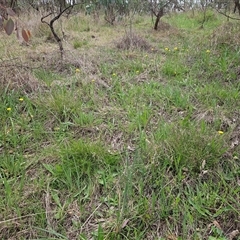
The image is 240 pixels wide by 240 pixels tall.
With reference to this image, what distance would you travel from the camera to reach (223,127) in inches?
72.6

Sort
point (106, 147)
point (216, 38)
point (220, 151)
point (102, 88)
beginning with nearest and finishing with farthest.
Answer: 1. point (220, 151)
2. point (106, 147)
3. point (102, 88)
4. point (216, 38)

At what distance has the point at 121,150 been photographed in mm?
1661

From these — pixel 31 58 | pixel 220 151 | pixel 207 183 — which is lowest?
pixel 207 183

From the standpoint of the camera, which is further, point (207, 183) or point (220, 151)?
point (220, 151)

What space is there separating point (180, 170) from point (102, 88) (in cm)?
143

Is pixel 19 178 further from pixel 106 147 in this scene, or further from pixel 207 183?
pixel 207 183

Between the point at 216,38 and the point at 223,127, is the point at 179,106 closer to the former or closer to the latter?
the point at 223,127

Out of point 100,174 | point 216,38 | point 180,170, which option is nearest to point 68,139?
point 100,174

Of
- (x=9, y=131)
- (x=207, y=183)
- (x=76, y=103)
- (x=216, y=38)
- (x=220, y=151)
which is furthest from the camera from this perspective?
(x=216, y=38)

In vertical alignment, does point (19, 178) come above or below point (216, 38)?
below

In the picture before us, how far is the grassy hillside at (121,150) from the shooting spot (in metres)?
1.21

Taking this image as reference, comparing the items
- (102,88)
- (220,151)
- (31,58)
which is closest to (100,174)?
(220,151)

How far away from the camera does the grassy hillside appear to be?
47.8 inches

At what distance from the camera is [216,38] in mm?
3768
